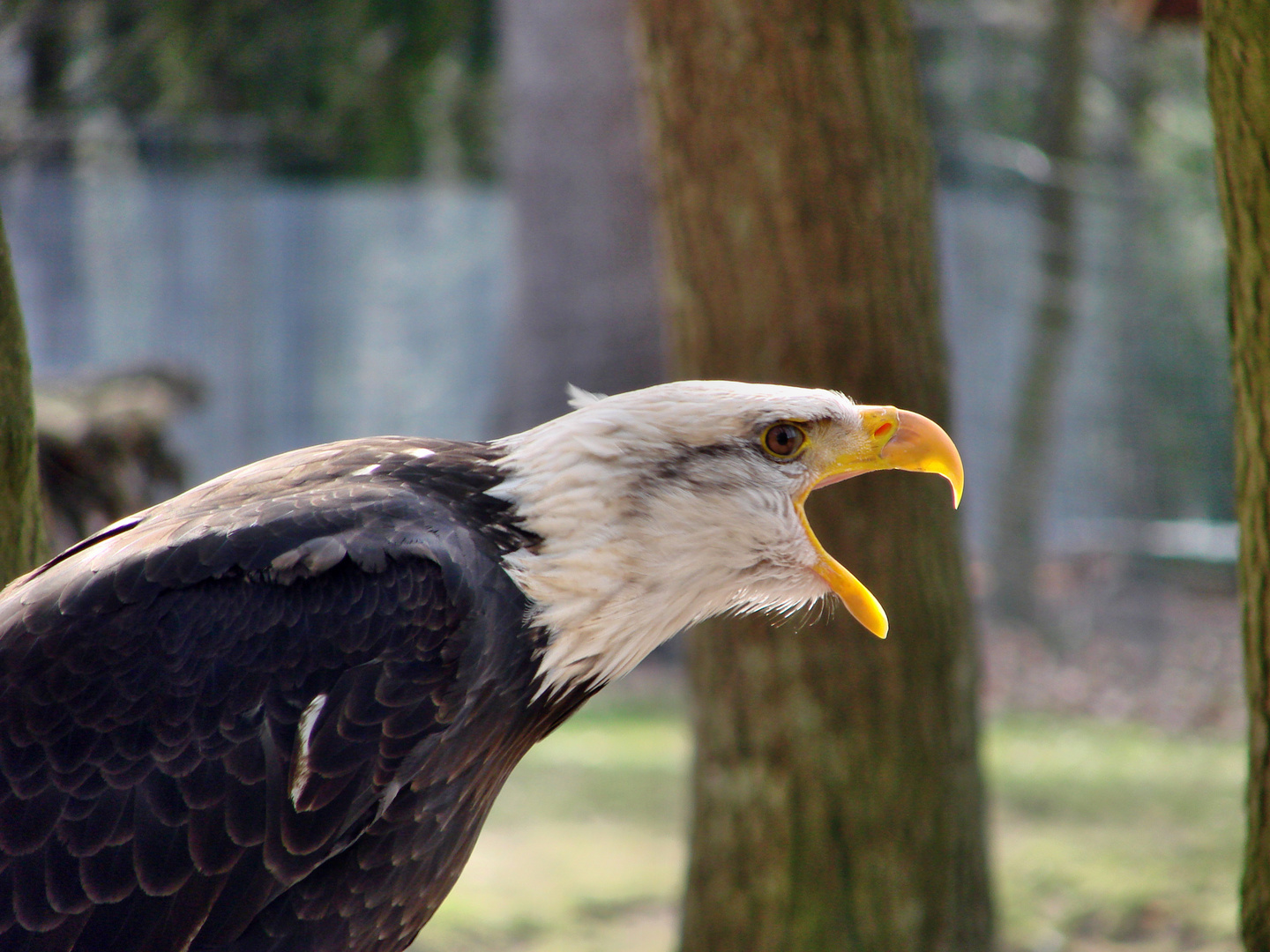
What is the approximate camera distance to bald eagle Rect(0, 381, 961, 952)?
2.10m

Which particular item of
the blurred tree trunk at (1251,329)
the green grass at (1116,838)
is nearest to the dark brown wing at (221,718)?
the blurred tree trunk at (1251,329)

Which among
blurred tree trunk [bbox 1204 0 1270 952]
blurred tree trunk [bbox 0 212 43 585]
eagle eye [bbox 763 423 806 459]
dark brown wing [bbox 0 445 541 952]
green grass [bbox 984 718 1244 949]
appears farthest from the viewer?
green grass [bbox 984 718 1244 949]

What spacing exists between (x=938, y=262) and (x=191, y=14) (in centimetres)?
989

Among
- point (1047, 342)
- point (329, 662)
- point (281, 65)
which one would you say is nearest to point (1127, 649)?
point (1047, 342)

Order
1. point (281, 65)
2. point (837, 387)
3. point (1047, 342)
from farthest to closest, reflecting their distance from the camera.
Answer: point (281, 65)
point (1047, 342)
point (837, 387)

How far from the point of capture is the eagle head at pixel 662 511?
7.64 feet

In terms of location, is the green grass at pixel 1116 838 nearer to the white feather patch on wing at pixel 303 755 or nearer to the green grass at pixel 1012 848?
the green grass at pixel 1012 848

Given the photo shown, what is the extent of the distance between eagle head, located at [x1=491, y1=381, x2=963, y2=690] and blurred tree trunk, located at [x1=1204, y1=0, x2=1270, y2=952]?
734 mm

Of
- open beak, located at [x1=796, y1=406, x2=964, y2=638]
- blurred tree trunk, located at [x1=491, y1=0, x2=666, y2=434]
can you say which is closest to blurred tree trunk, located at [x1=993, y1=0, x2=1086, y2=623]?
blurred tree trunk, located at [x1=491, y1=0, x2=666, y2=434]

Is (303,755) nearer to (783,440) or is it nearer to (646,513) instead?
(646,513)

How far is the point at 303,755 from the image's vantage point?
212 centimetres

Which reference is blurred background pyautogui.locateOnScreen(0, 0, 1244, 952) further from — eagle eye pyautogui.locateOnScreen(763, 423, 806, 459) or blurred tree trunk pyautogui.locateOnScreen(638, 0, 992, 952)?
eagle eye pyautogui.locateOnScreen(763, 423, 806, 459)

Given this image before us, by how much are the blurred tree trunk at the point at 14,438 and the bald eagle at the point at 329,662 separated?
1.17ft

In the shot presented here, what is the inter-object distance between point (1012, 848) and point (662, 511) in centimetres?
399
